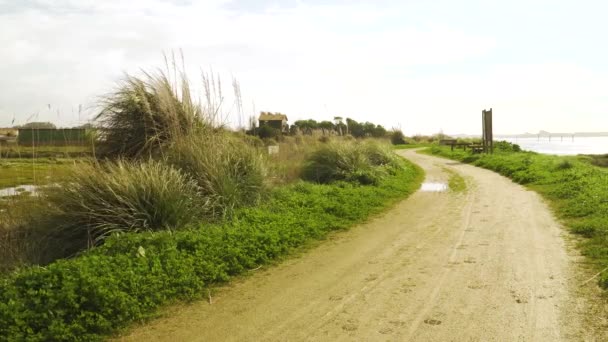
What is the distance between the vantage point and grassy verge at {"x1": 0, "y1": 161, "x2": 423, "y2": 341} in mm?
4516

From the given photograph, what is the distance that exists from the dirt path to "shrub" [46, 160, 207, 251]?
6.42 ft

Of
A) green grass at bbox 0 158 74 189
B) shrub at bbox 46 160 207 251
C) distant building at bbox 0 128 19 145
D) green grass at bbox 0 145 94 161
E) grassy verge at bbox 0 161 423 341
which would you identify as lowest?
grassy verge at bbox 0 161 423 341

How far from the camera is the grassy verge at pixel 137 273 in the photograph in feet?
14.8

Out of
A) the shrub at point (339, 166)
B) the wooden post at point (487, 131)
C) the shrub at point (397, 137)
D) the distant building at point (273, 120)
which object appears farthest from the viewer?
the shrub at point (397, 137)

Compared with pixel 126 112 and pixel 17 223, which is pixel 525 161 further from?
pixel 17 223

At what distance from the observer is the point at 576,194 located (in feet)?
39.5

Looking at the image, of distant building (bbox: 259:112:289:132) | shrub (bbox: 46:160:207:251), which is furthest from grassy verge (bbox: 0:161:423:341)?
distant building (bbox: 259:112:289:132)

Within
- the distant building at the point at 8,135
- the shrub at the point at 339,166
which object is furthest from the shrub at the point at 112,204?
the shrub at the point at 339,166

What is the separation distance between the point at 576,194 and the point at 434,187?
14.5 ft

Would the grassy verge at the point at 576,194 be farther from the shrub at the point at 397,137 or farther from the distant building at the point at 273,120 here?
the shrub at the point at 397,137

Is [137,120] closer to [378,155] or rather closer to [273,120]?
[378,155]

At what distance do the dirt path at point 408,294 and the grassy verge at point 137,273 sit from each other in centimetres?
31

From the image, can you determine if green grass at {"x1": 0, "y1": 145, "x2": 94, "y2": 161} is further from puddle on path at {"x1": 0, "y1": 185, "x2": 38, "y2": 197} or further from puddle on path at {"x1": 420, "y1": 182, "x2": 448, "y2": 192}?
puddle on path at {"x1": 420, "y1": 182, "x2": 448, "y2": 192}

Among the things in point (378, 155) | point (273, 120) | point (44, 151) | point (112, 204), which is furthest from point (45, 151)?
point (273, 120)
